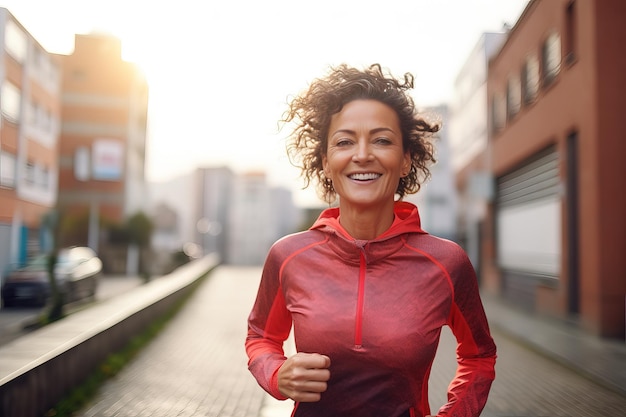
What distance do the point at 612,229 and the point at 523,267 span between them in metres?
5.97

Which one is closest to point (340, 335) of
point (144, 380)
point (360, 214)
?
point (360, 214)

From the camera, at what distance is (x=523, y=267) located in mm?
16969

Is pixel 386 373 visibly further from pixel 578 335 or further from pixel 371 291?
pixel 578 335

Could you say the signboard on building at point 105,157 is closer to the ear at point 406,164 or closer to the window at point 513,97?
the window at point 513,97

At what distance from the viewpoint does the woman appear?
1.76 metres

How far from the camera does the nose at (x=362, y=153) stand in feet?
5.92

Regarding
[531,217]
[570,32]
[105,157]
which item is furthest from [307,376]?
[105,157]

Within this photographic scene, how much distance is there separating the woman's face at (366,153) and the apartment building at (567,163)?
462cm

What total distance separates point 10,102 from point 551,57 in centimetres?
1022

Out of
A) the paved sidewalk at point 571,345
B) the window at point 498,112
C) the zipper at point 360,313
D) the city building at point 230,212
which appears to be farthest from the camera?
the city building at point 230,212

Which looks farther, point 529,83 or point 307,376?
point 529,83

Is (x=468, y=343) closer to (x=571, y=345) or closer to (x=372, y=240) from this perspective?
(x=372, y=240)

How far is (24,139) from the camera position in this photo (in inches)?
162

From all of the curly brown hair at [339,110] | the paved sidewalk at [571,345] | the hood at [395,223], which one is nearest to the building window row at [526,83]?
the paved sidewalk at [571,345]
